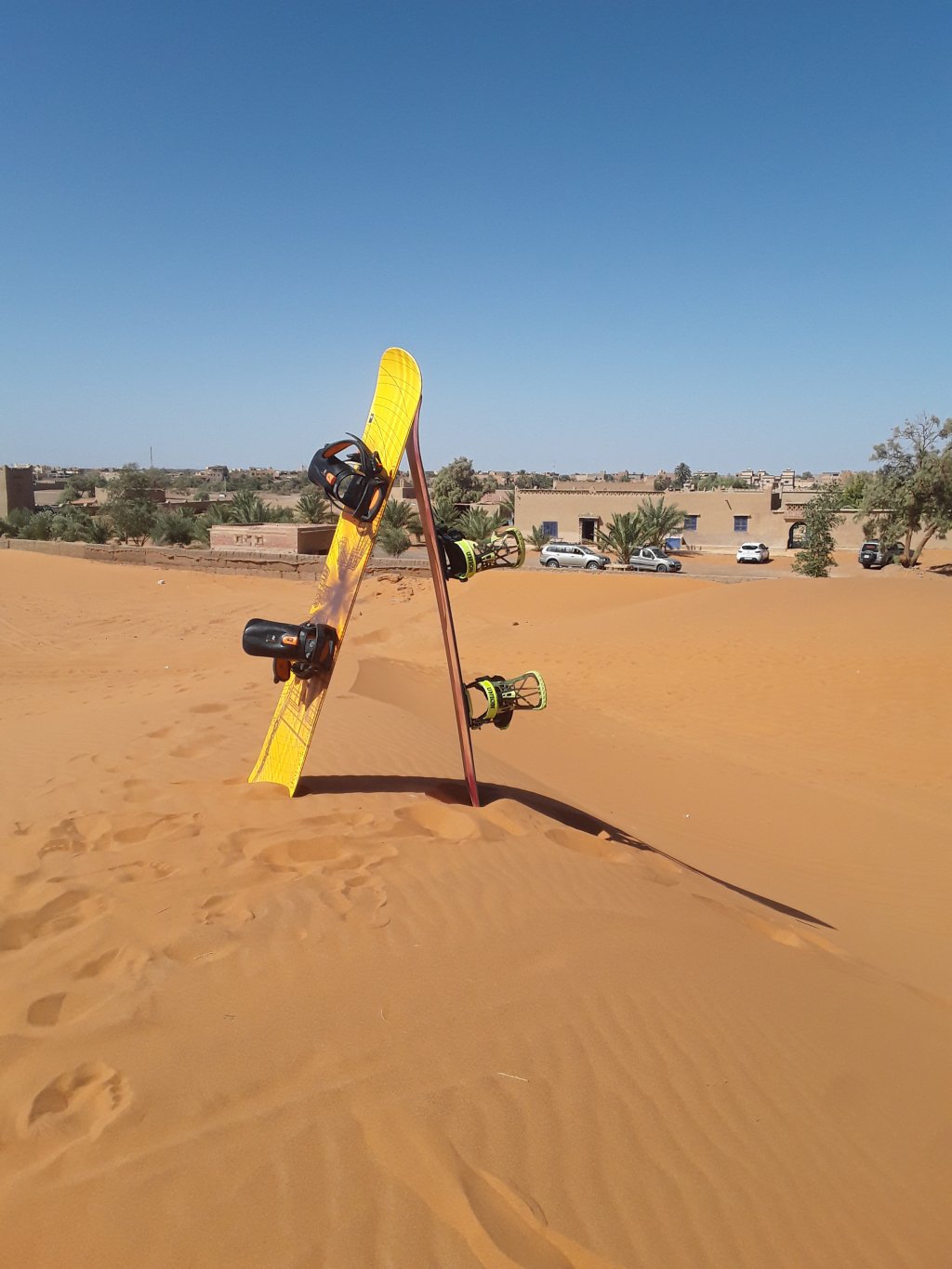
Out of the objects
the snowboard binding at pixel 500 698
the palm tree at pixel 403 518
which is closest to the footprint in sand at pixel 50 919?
the snowboard binding at pixel 500 698

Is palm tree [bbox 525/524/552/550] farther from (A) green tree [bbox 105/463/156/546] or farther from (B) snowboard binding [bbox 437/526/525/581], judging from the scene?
(B) snowboard binding [bbox 437/526/525/581]

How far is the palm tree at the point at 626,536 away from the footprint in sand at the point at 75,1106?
30.0m

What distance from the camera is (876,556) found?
34.3m

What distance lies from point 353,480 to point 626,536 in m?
27.1

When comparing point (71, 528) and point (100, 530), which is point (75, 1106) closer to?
point (71, 528)

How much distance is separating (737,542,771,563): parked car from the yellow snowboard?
112ft

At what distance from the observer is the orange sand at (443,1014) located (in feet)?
7.09

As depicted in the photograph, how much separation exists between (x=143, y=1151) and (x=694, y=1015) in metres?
2.12

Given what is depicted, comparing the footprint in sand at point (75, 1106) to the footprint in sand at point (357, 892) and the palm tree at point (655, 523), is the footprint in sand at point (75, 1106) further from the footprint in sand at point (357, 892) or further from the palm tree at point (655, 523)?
the palm tree at point (655, 523)

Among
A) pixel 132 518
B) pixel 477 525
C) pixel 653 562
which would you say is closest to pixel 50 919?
pixel 477 525

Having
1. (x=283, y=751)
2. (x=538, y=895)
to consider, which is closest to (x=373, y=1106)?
(x=538, y=895)

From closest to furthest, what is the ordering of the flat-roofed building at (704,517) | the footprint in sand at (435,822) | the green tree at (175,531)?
the footprint in sand at (435,822), the green tree at (175,531), the flat-roofed building at (704,517)

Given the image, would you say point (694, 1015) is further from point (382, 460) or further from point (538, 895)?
point (382, 460)

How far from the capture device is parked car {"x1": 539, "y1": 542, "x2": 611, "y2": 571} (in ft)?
103
